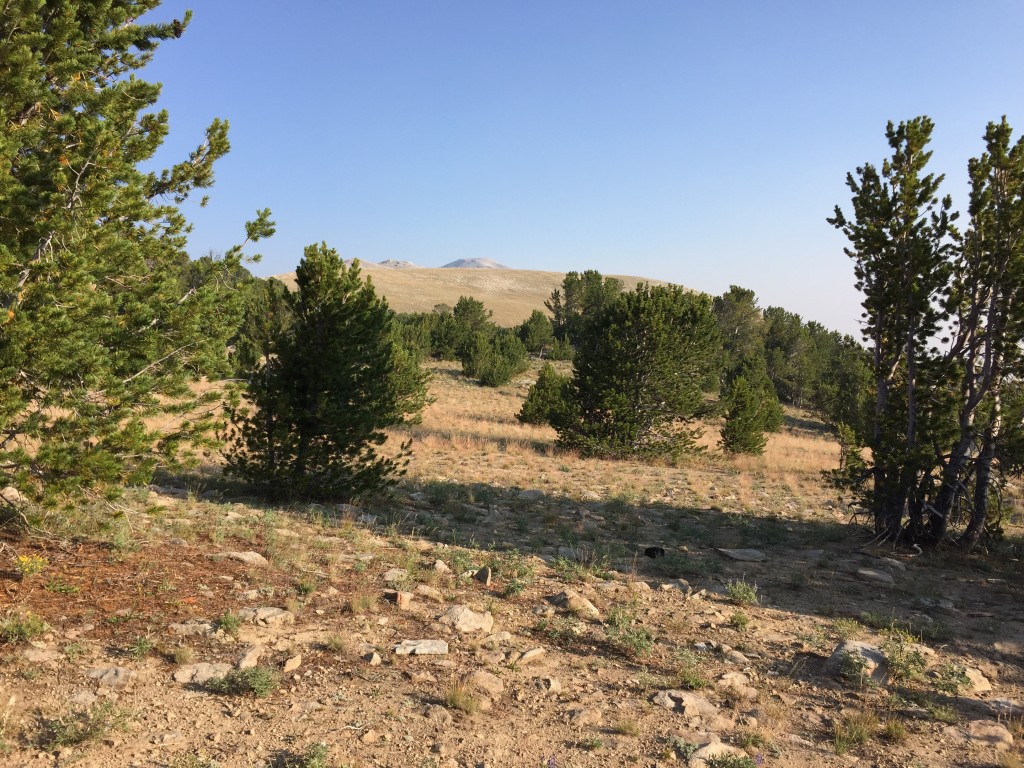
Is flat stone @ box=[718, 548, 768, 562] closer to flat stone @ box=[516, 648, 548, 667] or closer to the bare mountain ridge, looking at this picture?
flat stone @ box=[516, 648, 548, 667]

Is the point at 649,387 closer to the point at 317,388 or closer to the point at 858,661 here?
the point at 317,388

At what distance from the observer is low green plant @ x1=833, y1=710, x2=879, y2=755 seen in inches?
167

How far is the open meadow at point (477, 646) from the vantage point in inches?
157

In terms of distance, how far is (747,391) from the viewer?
2202 centimetres

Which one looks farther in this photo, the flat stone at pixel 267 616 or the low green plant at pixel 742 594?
the low green plant at pixel 742 594

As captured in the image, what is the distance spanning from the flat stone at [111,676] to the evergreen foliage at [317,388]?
527 cm

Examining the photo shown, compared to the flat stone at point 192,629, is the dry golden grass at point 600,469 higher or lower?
Result: higher

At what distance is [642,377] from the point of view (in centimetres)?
1895

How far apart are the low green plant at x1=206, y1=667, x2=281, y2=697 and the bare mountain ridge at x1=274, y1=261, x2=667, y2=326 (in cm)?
8021

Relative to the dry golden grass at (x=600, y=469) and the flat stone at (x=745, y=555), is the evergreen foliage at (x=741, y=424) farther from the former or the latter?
the flat stone at (x=745, y=555)

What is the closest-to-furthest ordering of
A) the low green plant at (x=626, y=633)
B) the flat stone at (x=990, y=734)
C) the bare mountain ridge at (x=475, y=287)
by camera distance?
the flat stone at (x=990, y=734)
the low green plant at (x=626, y=633)
the bare mountain ridge at (x=475, y=287)

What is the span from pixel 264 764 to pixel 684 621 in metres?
4.16

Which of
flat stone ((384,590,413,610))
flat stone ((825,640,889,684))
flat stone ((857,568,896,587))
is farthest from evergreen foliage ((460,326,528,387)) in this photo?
flat stone ((825,640,889,684))

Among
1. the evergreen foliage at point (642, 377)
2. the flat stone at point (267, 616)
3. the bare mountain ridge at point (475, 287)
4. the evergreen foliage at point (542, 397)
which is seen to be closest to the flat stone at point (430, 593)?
the flat stone at point (267, 616)
